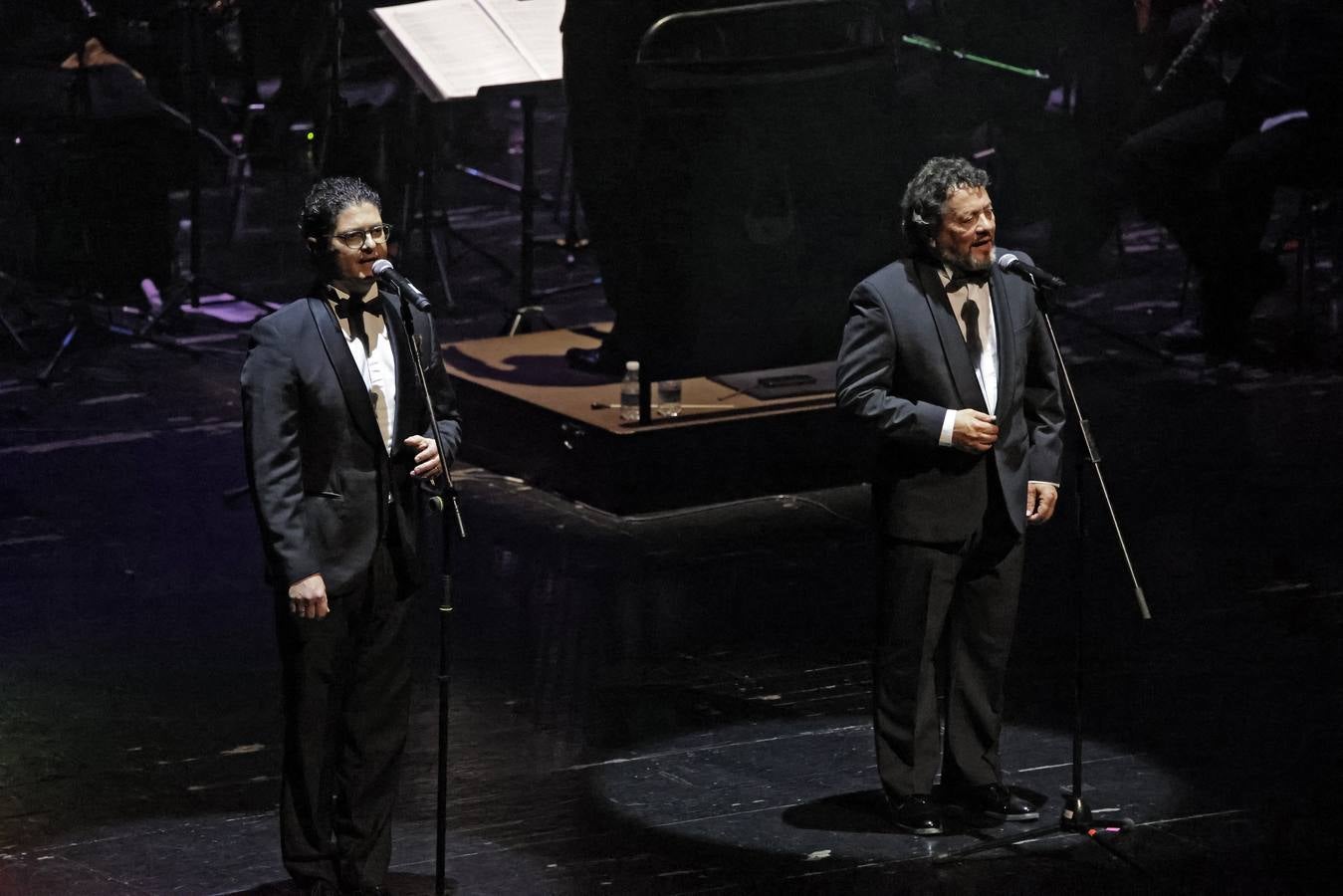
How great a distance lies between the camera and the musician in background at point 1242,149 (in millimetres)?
9914

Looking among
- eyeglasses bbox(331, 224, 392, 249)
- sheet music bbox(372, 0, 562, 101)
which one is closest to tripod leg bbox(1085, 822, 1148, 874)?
eyeglasses bbox(331, 224, 392, 249)

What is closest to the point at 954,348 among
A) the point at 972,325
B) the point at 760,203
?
the point at 972,325

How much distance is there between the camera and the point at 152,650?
6652 mm

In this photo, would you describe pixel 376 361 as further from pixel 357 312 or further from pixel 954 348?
pixel 954 348

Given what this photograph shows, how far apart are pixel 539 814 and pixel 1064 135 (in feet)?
21.4

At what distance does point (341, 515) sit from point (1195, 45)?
6.83m

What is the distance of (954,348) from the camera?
5.13 metres

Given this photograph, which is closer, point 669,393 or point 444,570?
point 444,570

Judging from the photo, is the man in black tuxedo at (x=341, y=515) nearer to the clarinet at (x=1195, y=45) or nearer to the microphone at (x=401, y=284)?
the microphone at (x=401, y=284)

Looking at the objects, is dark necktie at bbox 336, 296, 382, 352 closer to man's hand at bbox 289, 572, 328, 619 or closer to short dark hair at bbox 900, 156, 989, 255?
man's hand at bbox 289, 572, 328, 619

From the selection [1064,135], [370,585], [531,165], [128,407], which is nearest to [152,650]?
[370,585]

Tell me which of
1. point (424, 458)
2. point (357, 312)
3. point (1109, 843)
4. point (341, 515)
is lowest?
point (1109, 843)

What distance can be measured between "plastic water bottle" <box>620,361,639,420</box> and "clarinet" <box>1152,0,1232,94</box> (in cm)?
369

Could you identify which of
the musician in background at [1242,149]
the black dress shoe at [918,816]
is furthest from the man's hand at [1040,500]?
the musician in background at [1242,149]
